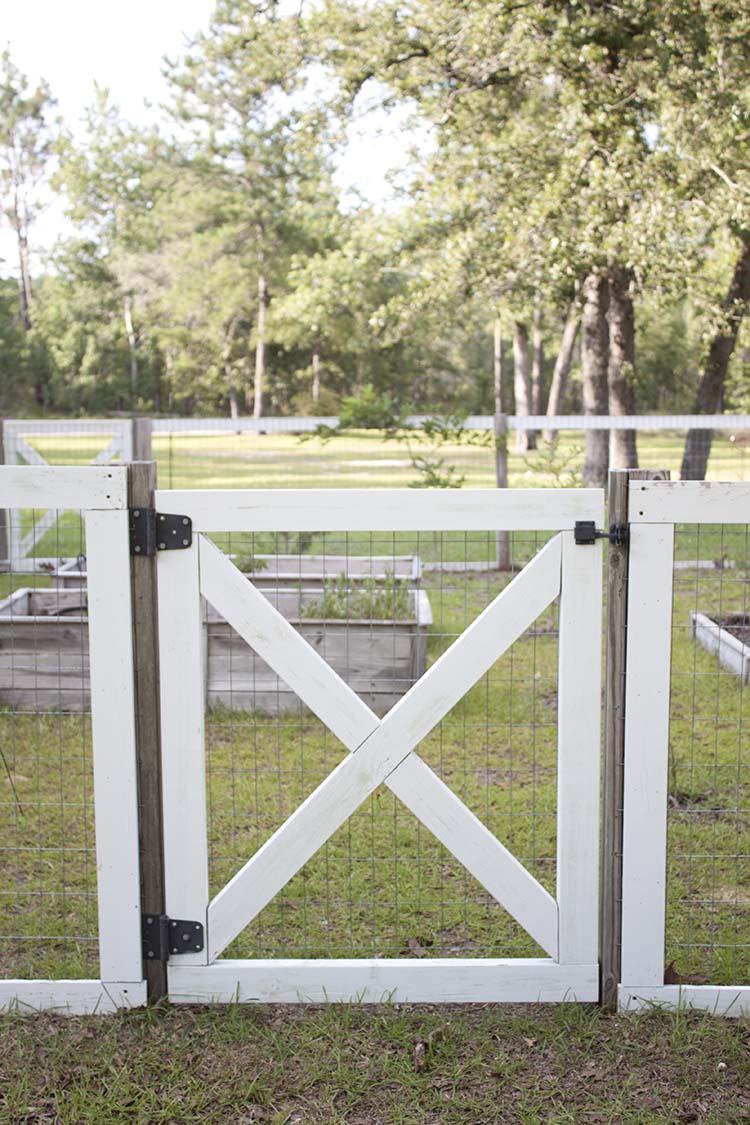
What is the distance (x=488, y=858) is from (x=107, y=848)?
40.2 inches

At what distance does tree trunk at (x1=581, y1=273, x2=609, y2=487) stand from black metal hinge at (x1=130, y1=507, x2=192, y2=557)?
12508 millimetres

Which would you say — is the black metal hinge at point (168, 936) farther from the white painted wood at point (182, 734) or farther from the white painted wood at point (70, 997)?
the white painted wood at point (70, 997)

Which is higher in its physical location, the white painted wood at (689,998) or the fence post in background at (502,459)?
the fence post in background at (502,459)

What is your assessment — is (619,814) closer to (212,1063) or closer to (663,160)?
(212,1063)

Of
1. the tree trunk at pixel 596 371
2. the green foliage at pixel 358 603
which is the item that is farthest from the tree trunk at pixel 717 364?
the green foliage at pixel 358 603

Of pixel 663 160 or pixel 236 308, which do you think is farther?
pixel 236 308

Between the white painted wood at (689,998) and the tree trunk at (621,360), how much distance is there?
11.6 metres

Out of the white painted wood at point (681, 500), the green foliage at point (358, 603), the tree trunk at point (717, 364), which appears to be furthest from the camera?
the tree trunk at point (717, 364)

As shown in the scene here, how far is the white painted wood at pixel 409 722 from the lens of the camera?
297 cm

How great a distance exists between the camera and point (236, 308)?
4203cm

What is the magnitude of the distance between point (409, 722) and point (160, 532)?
2.72 ft

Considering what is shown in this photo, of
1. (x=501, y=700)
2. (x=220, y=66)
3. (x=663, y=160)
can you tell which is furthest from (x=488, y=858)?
(x=220, y=66)

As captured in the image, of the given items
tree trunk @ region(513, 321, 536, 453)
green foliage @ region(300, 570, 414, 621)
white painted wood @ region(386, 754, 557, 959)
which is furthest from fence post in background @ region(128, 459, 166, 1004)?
tree trunk @ region(513, 321, 536, 453)

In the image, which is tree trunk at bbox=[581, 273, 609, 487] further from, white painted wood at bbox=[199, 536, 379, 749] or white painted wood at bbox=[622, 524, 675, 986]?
white painted wood at bbox=[199, 536, 379, 749]
